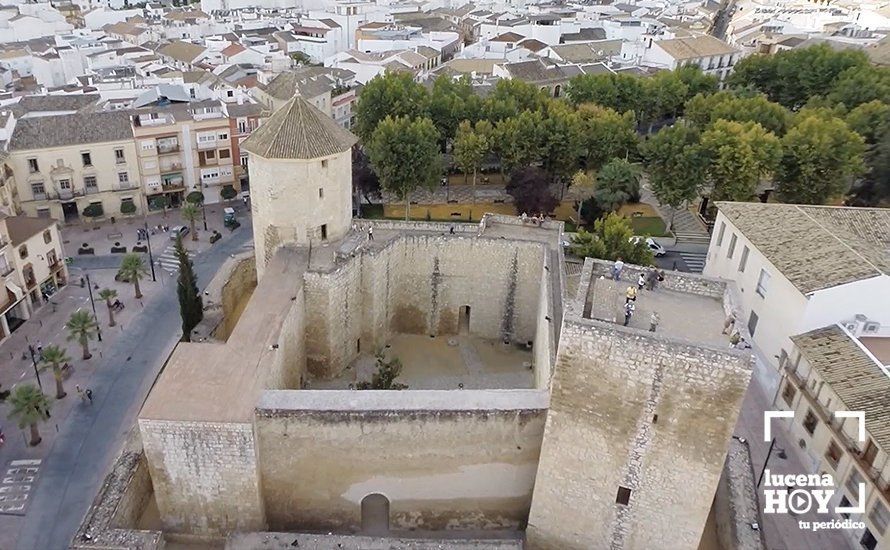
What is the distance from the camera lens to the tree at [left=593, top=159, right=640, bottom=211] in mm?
39469

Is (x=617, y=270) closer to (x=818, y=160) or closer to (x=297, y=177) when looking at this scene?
(x=297, y=177)

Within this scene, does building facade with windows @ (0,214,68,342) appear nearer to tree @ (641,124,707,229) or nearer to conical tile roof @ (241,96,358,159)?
conical tile roof @ (241,96,358,159)

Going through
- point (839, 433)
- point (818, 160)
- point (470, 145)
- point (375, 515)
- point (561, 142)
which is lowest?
point (375, 515)

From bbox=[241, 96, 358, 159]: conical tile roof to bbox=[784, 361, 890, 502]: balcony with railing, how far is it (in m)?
18.0

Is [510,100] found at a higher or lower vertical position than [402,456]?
higher

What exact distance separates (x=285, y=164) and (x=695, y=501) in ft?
54.3

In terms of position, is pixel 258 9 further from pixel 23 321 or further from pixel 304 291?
pixel 304 291

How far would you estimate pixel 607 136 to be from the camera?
1692 inches

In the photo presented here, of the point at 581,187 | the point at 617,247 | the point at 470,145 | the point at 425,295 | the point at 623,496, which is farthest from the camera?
the point at 470,145

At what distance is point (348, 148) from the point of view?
25422mm

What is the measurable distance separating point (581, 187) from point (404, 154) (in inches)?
409

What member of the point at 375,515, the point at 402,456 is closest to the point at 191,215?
the point at 375,515

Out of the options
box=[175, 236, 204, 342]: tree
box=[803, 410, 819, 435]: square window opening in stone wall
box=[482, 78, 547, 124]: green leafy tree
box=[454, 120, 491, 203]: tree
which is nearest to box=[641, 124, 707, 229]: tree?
box=[482, 78, 547, 124]: green leafy tree

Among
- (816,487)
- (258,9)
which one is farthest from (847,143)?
(258,9)
